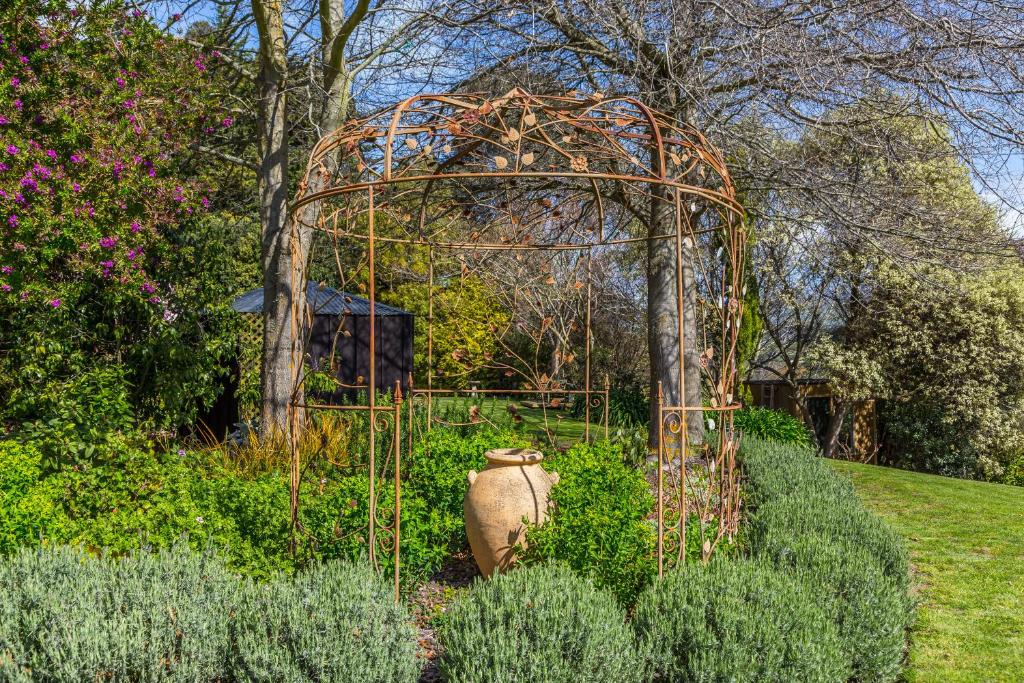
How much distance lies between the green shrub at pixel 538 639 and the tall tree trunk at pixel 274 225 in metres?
5.00

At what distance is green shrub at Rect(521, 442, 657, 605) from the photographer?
3.94m

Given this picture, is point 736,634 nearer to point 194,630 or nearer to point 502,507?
point 502,507

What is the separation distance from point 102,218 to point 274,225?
1.57 m

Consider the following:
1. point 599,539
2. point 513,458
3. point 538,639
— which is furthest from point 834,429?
point 538,639

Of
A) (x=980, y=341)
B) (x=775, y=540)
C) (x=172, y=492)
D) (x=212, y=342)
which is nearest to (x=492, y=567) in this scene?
(x=775, y=540)

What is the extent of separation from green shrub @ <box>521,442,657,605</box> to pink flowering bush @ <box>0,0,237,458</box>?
4.86 metres

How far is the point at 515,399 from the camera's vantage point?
1862 centimetres

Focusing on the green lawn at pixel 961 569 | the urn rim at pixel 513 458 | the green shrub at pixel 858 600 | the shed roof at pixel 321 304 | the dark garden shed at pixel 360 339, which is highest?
the shed roof at pixel 321 304

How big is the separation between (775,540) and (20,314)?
6.98 metres

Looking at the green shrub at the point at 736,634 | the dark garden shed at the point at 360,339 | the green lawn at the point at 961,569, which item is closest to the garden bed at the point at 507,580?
the green shrub at the point at 736,634

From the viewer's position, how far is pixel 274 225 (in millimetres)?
7930

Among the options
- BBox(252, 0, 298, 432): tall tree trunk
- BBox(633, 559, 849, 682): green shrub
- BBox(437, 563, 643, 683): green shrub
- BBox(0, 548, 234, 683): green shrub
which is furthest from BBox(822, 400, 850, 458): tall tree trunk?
BBox(0, 548, 234, 683): green shrub

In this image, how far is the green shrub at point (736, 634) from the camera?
3.01 metres

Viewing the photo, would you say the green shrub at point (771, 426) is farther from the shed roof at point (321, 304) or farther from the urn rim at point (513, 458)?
the urn rim at point (513, 458)
